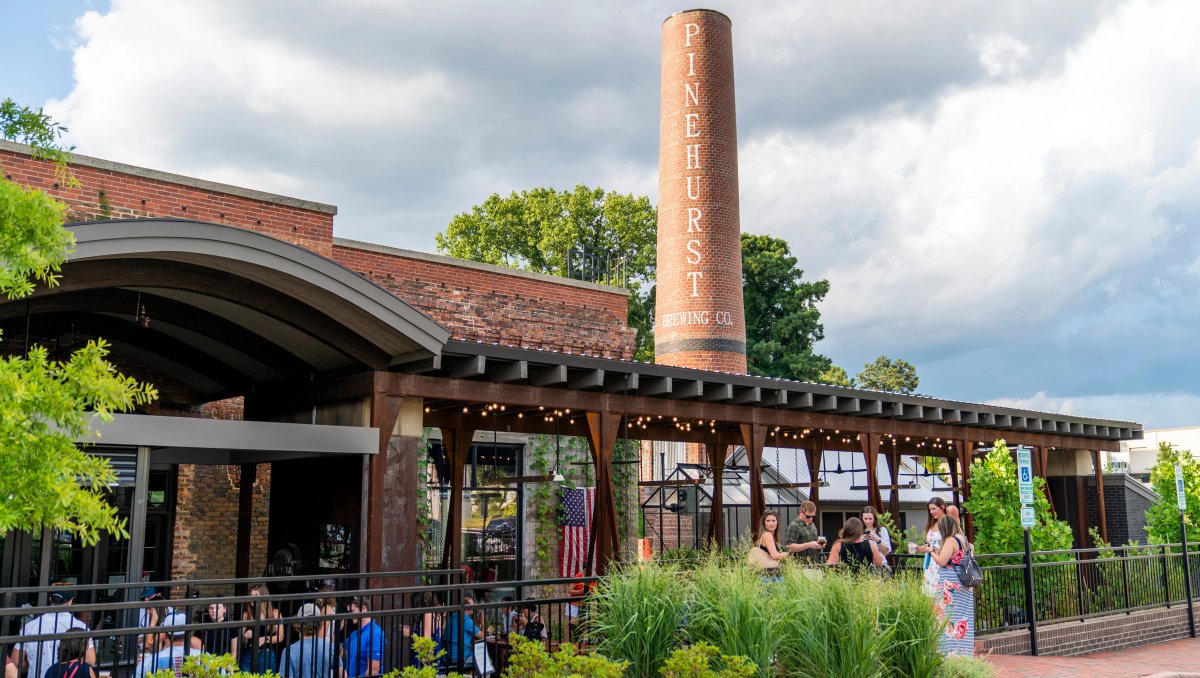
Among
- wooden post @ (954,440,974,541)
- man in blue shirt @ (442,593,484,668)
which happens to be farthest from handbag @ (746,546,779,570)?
wooden post @ (954,440,974,541)

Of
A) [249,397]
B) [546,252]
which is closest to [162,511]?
[249,397]

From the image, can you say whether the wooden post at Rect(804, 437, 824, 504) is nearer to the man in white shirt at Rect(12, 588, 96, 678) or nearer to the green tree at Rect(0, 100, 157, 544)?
the man in white shirt at Rect(12, 588, 96, 678)

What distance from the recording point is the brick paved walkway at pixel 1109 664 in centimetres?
1006

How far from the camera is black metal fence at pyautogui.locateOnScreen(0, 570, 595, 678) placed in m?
6.57

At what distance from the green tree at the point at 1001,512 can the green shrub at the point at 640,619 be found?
8405 mm

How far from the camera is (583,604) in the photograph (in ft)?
29.2

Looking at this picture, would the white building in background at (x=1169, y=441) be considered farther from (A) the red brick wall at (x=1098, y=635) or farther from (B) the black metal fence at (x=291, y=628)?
(B) the black metal fence at (x=291, y=628)

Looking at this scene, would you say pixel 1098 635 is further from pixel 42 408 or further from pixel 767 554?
pixel 42 408

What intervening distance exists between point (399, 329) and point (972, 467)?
949cm

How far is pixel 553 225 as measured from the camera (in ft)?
139

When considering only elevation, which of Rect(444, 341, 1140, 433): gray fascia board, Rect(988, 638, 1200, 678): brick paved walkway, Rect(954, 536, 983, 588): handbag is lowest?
Rect(988, 638, 1200, 678): brick paved walkway

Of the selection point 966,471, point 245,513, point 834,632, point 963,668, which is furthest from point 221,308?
point 966,471

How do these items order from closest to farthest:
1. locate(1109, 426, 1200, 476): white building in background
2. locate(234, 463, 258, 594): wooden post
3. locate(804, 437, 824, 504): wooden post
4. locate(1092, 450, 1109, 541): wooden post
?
locate(234, 463, 258, 594): wooden post
locate(804, 437, 824, 504): wooden post
locate(1092, 450, 1109, 541): wooden post
locate(1109, 426, 1200, 476): white building in background

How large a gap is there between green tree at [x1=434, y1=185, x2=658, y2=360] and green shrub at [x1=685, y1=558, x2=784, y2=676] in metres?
34.8
